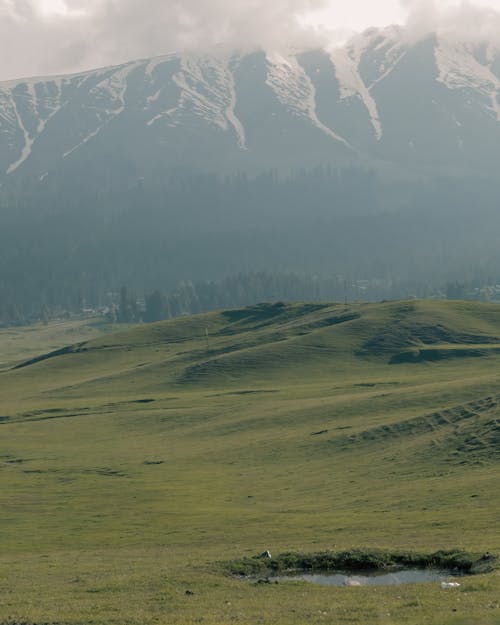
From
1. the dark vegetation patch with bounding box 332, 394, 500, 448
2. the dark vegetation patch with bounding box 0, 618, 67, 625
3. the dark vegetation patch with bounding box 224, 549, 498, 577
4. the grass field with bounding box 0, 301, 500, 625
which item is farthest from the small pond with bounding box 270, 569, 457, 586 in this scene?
the dark vegetation patch with bounding box 332, 394, 500, 448

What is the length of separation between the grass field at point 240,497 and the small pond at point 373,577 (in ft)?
10.1

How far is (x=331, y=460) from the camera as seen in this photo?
11988 cm

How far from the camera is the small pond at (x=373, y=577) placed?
5350cm

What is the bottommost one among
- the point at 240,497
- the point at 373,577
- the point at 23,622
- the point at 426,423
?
the point at 240,497

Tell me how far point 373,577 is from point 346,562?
2.98 metres

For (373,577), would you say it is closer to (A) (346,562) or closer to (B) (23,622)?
(A) (346,562)

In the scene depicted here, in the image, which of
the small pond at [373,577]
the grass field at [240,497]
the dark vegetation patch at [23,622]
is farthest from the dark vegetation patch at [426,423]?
the dark vegetation patch at [23,622]

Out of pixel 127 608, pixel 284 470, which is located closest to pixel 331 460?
pixel 284 470

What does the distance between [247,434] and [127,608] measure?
100 m

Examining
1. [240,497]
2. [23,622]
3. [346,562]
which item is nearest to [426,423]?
[240,497]

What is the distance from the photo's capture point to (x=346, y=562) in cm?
5794

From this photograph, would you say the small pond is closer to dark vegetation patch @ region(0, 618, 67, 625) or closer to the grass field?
the grass field

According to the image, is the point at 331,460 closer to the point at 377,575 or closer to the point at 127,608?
the point at 377,575

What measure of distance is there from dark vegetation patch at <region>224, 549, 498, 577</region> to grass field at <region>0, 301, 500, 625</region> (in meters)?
1.38
